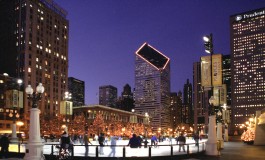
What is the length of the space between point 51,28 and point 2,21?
67.8 ft

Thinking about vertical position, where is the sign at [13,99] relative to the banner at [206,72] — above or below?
below

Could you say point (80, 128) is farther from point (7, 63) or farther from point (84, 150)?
point (84, 150)

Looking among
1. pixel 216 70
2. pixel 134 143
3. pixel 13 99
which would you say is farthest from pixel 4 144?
pixel 216 70

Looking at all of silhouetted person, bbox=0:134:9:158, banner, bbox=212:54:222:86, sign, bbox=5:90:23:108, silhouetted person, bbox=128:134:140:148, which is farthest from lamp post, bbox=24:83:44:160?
sign, bbox=5:90:23:108

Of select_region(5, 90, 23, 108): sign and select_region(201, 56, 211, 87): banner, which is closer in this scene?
select_region(201, 56, 211, 87): banner

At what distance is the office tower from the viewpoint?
140 meters

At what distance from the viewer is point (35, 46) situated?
143000 mm

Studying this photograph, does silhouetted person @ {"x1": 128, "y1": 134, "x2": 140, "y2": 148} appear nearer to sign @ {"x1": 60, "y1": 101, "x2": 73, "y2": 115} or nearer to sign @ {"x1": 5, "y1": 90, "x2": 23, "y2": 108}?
sign @ {"x1": 5, "y1": 90, "x2": 23, "y2": 108}

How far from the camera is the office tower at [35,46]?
140 metres

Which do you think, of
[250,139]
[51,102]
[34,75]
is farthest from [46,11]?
[250,139]

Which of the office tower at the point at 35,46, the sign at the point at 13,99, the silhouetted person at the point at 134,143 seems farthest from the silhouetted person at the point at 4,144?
the office tower at the point at 35,46

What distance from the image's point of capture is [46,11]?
151 meters

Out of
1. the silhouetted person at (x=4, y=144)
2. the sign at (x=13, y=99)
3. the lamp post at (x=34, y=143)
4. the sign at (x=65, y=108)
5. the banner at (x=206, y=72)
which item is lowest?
the silhouetted person at (x=4, y=144)

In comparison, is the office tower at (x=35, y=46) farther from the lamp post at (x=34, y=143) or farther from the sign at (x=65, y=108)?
the lamp post at (x=34, y=143)
